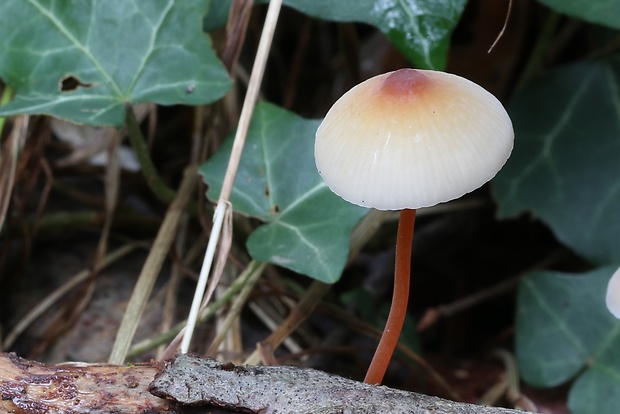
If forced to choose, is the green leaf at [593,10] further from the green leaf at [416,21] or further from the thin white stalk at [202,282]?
the thin white stalk at [202,282]

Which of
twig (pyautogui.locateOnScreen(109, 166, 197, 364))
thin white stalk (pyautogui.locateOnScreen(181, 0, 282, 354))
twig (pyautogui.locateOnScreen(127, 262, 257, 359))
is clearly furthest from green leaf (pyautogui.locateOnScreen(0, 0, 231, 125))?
twig (pyautogui.locateOnScreen(127, 262, 257, 359))

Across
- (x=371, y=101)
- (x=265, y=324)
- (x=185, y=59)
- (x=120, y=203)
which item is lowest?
(x=265, y=324)

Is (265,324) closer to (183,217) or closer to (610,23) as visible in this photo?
(183,217)

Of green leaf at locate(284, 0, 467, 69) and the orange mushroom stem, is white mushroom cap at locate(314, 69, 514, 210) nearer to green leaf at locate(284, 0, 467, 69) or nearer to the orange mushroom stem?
the orange mushroom stem

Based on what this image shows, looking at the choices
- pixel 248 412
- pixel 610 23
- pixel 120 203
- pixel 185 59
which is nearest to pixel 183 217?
pixel 120 203

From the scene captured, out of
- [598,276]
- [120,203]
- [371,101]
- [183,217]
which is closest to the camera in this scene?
[371,101]

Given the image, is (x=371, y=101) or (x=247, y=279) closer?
(x=371, y=101)

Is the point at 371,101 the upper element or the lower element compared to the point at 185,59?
upper
